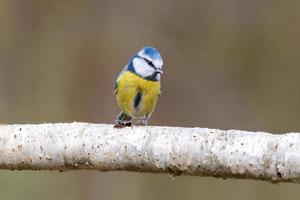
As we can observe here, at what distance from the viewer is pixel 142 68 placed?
80.6 inches

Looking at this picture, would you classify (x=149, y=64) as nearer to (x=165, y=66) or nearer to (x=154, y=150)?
(x=154, y=150)

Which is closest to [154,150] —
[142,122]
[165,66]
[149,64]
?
[142,122]

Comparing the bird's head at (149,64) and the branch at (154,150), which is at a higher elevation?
the bird's head at (149,64)

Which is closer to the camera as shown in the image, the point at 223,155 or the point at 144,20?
the point at 223,155

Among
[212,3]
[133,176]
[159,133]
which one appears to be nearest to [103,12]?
[212,3]

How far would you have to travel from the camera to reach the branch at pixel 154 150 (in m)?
1.58

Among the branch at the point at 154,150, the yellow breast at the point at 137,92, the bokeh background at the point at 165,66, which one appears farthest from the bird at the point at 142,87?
the bokeh background at the point at 165,66

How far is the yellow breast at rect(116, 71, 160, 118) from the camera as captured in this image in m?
2.04

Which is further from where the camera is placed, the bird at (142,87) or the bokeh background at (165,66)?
the bokeh background at (165,66)

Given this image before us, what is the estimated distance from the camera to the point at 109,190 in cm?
412

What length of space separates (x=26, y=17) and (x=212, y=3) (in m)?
1.02

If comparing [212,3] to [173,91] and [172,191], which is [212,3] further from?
[172,191]

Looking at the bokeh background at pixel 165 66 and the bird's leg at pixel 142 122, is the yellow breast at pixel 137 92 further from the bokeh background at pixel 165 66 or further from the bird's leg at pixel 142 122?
the bokeh background at pixel 165 66

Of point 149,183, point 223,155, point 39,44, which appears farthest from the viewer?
point 39,44
